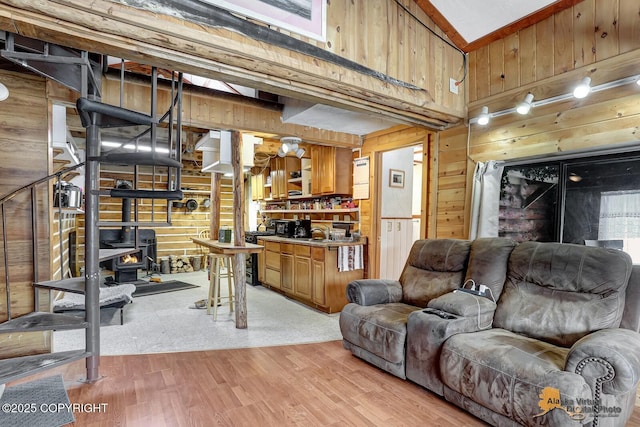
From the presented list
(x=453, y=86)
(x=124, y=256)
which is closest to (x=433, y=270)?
(x=453, y=86)

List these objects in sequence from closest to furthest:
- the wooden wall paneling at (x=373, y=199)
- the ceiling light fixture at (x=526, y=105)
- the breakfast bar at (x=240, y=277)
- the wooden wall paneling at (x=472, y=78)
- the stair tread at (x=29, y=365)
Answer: the stair tread at (x=29, y=365) < the ceiling light fixture at (x=526, y=105) < the wooden wall paneling at (x=472, y=78) < the breakfast bar at (x=240, y=277) < the wooden wall paneling at (x=373, y=199)

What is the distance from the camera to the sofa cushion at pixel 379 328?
2.48 meters

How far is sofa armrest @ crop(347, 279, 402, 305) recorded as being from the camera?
303cm

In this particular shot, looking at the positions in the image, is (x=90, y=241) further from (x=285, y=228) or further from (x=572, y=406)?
(x=285, y=228)

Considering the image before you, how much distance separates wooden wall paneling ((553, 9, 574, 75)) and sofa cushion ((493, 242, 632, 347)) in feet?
4.96

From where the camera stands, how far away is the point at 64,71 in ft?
7.14

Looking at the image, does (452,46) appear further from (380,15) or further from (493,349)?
(493,349)

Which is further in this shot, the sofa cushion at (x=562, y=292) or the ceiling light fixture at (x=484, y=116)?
the ceiling light fixture at (x=484, y=116)

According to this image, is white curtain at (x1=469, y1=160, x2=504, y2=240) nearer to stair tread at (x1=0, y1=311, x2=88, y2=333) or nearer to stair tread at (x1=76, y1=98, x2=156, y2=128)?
stair tread at (x1=76, y1=98, x2=156, y2=128)

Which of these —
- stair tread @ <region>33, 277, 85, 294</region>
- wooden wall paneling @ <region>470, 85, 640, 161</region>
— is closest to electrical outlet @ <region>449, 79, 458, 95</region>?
wooden wall paneling @ <region>470, 85, 640, 161</region>

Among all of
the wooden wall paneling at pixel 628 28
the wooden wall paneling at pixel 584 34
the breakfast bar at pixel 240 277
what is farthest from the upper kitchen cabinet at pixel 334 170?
the wooden wall paneling at pixel 628 28

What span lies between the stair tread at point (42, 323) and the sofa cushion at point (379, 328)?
202 centimetres

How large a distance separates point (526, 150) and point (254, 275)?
4606 mm

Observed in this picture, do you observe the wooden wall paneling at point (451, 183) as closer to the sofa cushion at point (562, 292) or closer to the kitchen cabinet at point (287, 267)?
the sofa cushion at point (562, 292)
